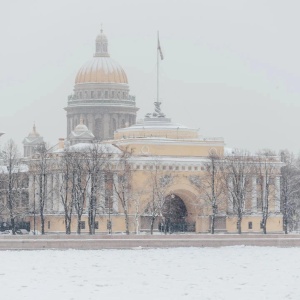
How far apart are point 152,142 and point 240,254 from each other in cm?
3792

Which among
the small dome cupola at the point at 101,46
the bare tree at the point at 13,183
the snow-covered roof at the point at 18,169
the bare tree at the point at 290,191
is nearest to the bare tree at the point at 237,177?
the bare tree at the point at 290,191

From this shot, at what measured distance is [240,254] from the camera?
73.2m

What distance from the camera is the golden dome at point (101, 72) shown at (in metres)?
138

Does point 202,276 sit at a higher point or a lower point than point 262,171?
lower

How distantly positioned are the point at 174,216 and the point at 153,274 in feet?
165

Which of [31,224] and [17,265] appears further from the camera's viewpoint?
[31,224]

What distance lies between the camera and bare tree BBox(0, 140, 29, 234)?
98.1m

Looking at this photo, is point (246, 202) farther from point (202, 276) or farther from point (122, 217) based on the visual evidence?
point (202, 276)

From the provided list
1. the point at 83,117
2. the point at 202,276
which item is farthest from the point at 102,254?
the point at 83,117

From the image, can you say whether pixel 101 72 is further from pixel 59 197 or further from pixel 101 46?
pixel 59 197

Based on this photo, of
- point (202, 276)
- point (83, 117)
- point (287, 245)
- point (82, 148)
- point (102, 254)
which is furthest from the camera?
point (83, 117)

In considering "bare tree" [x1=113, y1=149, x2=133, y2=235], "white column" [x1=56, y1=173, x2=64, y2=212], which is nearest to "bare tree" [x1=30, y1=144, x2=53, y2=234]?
"white column" [x1=56, y1=173, x2=64, y2=212]

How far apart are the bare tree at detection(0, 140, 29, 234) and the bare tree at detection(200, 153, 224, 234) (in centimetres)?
1359

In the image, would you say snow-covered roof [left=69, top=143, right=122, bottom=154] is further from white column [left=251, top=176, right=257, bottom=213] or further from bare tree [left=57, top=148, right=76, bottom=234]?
white column [left=251, top=176, right=257, bottom=213]
